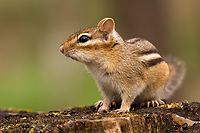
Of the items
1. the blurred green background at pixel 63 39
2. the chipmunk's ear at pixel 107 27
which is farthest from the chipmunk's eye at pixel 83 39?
the blurred green background at pixel 63 39

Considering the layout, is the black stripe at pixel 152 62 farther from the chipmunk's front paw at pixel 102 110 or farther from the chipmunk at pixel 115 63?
the chipmunk's front paw at pixel 102 110

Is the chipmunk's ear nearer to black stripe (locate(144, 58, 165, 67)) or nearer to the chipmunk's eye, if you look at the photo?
the chipmunk's eye

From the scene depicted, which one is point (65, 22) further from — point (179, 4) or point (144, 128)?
point (144, 128)

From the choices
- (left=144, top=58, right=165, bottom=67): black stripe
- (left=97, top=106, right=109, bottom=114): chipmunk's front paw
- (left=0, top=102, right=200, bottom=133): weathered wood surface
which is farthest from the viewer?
(left=144, top=58, right=165, bottom=67): black stripe

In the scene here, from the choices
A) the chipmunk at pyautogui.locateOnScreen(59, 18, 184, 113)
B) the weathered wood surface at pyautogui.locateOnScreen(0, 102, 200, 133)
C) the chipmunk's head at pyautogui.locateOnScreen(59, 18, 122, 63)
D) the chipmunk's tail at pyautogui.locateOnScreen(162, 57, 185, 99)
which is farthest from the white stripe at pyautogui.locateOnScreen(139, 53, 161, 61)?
the chipmunk's tail at pyautogui.locateOnScreen(162, 57, 185, 99)

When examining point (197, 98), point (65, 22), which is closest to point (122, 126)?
point (197, 98)
